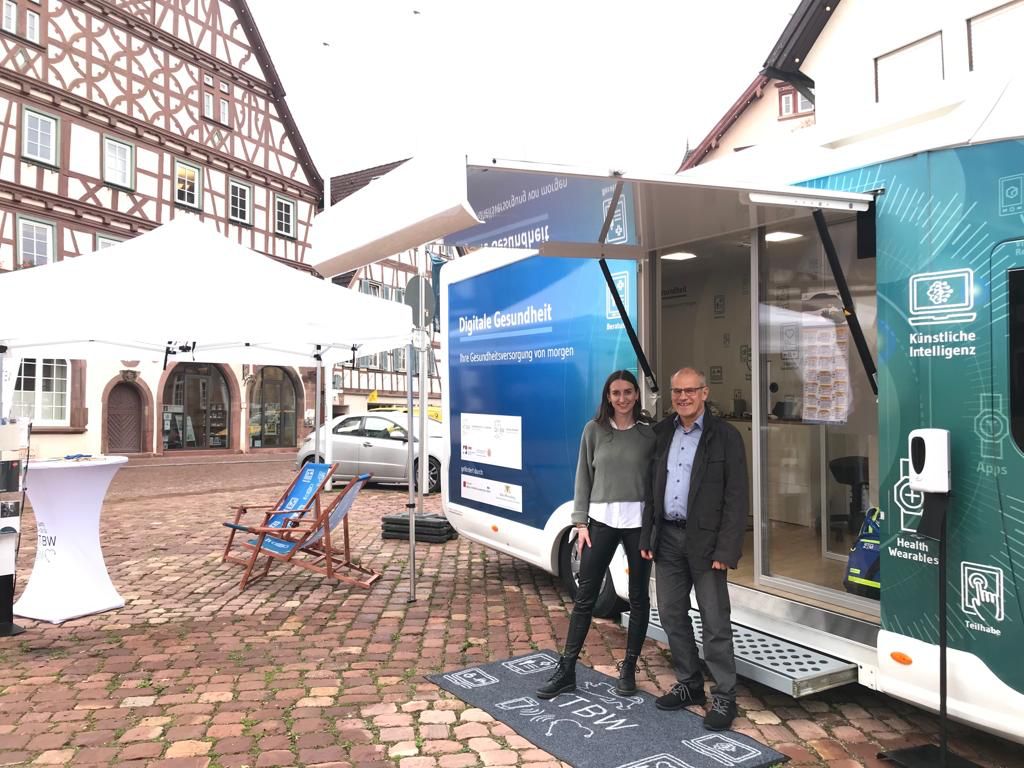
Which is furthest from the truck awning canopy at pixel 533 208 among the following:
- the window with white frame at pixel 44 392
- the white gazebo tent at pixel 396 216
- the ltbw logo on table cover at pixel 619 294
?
the window with white frame at pixel 44 392

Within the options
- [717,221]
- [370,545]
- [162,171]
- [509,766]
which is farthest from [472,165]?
[162,171]

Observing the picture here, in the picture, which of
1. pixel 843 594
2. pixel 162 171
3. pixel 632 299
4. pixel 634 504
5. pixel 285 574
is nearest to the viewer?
pixel 634 504

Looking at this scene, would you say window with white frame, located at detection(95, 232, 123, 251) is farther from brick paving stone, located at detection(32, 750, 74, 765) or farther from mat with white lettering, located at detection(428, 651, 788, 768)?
mat with white lettering, located at detection(428, 651, 788, 768)

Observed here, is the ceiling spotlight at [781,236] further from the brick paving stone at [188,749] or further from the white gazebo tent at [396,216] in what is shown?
the brick paving stone at [188,749]

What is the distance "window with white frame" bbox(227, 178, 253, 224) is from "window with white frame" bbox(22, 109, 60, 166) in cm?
522

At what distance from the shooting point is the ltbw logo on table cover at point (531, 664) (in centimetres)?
434

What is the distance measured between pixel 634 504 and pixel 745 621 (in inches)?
36.3

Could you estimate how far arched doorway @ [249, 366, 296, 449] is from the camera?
25.1 meters

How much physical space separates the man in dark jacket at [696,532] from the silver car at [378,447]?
30.4ft

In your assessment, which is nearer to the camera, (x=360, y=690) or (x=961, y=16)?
(x=360, y=690)

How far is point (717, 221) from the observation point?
415cm

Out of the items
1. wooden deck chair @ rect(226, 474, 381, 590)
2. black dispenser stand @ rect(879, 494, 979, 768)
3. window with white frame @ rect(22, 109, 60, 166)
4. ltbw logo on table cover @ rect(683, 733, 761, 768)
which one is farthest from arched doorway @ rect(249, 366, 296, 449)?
black dispenser stand @ rect(879, 494, 979, 768)

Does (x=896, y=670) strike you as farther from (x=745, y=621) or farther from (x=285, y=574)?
(x=285, y=574)

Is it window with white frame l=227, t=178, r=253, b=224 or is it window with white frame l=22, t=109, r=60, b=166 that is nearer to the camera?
window with white frame l=22, t=109, r=60, b=166
